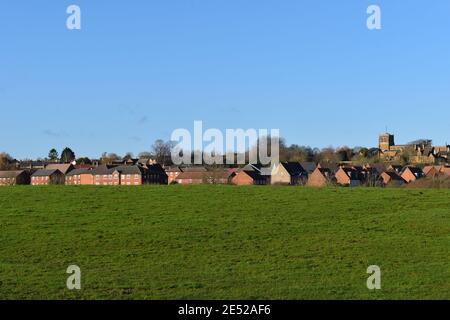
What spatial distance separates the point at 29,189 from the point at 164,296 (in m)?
31.2

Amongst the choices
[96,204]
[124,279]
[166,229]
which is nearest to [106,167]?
[96,204]

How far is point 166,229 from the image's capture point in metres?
31.0

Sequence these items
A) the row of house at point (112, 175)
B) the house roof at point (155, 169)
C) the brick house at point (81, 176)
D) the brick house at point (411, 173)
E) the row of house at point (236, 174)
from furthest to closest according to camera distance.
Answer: the brick house at point (411, 173)
the brick house at point (81, 176)
the house roof at point (155, 169)
the row of house at point (112, 175)
the row of house at point (236, 174)

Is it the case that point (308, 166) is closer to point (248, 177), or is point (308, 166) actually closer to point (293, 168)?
point (293, 168)

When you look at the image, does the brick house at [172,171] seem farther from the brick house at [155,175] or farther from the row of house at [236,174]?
the brick house at [155,175]

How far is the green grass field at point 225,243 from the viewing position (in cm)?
1977

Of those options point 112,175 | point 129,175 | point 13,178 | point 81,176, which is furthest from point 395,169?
point 13,178

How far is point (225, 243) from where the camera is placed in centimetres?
2759

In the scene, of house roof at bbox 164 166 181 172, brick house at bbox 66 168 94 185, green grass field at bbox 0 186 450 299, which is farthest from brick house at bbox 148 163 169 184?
green grass field at bbox 0 186 450 299

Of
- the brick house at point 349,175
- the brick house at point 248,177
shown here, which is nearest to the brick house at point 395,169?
the brick house at point 349,175
